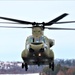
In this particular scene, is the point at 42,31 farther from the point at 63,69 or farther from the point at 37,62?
the point at 63,69

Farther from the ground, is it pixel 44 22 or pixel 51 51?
pixel 44 22

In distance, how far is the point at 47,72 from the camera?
271ft

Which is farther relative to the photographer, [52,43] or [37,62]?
[52,43]

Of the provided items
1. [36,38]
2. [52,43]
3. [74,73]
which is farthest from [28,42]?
[74,73]

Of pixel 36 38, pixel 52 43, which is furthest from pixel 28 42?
pixel 52 43

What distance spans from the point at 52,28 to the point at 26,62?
4.39m

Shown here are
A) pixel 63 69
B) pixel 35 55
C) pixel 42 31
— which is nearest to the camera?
pixel 35 55

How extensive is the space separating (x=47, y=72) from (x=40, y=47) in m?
46.2

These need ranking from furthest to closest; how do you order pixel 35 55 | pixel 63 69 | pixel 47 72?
pixel 63 69 < pixel 47 72 < pixel 35 55

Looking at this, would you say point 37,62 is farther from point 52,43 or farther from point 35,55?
point 52,43

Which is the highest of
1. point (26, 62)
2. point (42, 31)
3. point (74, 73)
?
point (42, 31)

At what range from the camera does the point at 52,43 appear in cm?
4181

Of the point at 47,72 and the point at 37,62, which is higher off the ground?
the point at 37,62

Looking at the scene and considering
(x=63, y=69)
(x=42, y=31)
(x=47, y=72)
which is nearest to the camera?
(x=42, y=31)
